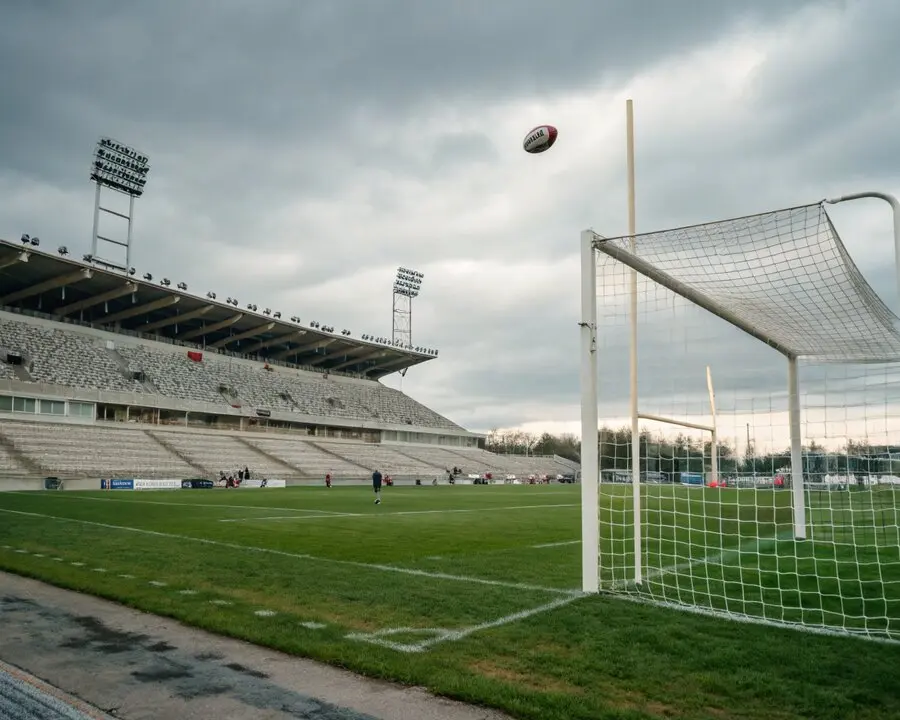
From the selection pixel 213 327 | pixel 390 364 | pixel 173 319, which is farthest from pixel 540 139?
pixel 390 364

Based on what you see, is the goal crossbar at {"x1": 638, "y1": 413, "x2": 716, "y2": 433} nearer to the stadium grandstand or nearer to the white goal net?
the white goal net

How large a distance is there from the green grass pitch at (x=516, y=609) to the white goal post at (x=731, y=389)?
0.15 m

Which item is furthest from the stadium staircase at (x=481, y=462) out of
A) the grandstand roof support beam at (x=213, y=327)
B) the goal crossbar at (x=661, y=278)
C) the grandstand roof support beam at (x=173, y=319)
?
the goal crossbar at (x=661, y=278)

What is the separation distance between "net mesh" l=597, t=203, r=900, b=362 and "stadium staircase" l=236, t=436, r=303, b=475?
138 ft

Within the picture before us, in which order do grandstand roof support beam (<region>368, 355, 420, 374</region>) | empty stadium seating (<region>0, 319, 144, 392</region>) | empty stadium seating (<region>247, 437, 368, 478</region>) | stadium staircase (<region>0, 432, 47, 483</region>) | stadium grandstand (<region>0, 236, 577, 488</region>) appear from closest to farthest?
stadium staircase (<region>0, 432, 47, 483</region>) < stadium grandstand (<region>0, 236, 577, 488</region>) < empty stadium seating (<region>0, 319, 144, 392</region>) < empty stadium seating (<region>247, 437, 368, 478</region>) < grandstand roof support beam (<region>368, 355, 420, 374</region>)

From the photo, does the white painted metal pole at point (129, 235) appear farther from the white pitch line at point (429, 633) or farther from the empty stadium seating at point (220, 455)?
the white pitch line at point (429, 633)

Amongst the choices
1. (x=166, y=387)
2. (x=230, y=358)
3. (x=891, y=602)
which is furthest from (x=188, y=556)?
(x=230, y=358)

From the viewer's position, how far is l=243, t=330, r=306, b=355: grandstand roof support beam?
64938 mm

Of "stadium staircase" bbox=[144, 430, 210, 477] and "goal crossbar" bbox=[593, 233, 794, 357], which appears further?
"stadium staircase" bbox=[144, 430, 210, 477]

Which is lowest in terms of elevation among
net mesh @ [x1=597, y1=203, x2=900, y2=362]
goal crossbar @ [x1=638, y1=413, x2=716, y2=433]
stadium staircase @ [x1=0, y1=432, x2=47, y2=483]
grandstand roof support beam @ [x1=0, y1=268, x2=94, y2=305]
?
stadium staircase @ [x1=0, y1=432, x2=47, y2=483]

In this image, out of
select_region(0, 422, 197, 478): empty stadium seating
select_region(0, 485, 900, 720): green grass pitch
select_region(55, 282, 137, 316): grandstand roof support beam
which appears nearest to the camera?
select_region(0, 485, 900, 720): green grass pitch

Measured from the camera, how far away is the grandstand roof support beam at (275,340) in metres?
64.9

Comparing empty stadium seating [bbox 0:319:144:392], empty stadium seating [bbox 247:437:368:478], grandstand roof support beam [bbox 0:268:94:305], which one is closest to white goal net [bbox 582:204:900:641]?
empty stadium seating [bbox 247:437:368:478]

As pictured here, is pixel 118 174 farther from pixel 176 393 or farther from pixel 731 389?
pixel 731 389
